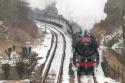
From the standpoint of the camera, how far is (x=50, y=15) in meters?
108

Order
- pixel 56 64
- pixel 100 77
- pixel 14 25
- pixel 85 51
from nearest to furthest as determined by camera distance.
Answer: pixel 100 77, pixel 85 51, pixel 56 64, pixel 14 25

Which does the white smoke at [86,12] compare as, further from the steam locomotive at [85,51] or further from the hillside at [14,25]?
→ the hillside at [14,25]

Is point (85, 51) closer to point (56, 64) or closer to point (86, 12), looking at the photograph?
point (86, 12)

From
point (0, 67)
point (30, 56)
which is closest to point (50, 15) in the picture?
point (30, 56)

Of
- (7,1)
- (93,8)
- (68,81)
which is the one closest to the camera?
(68,81)

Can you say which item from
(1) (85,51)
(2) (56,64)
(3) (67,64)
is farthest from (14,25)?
(1) (85,51)

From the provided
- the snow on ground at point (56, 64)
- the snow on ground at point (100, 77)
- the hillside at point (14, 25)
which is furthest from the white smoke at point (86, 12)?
the hillside at point (14, 25)

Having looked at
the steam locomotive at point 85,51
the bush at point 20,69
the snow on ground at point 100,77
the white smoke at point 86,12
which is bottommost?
the snow on ground at point 100,77

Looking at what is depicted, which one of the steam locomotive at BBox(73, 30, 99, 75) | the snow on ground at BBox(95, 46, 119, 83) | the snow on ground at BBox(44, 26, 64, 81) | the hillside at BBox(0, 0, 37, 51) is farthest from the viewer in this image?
the hillside at BBox(0, 0, 37, 51)

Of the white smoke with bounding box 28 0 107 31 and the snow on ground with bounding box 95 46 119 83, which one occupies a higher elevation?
the white smoke with bounding box 28 0 107 31

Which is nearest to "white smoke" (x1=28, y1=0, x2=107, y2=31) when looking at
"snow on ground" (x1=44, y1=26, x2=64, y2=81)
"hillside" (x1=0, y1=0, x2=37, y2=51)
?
"snow on ground" (x1=44, y1=26, x2=64, y2=81)

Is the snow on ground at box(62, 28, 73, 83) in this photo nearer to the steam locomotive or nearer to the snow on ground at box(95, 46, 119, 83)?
the steam locomotive

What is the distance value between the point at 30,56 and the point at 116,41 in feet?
45.4

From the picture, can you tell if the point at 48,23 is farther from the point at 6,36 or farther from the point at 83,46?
the point at 83,46
